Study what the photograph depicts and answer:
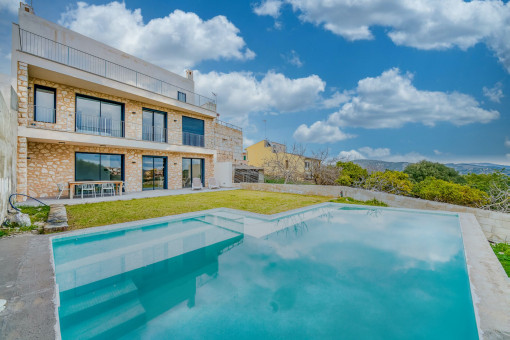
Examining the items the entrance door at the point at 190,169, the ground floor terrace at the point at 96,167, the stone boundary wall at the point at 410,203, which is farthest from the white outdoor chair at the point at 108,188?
the stone boundary wall at the point at 410,203

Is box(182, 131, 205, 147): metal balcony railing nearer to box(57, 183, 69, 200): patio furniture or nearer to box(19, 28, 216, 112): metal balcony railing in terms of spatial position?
box(19, 28, 216, 112): metal balcony railing

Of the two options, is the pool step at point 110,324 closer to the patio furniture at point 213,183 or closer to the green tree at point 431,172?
the patio furniture at point 213,183

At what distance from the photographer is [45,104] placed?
11328 millimetres

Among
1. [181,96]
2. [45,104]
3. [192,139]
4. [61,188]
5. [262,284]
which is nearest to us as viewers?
[262,284]

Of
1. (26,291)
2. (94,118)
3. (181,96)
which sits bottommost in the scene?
(26,291)

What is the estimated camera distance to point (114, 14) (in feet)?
46.7

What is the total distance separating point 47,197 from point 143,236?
31.2 feet

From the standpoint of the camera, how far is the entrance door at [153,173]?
50.7 feet

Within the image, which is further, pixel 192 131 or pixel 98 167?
pixel 192 131

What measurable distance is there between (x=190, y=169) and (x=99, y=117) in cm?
707

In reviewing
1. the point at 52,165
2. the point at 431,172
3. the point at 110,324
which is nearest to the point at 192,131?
the point at 52,165

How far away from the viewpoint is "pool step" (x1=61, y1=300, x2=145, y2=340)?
2.48 metres

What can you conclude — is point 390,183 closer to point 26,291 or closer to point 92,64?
point 26,291

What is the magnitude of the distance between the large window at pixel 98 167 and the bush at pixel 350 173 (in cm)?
1411
